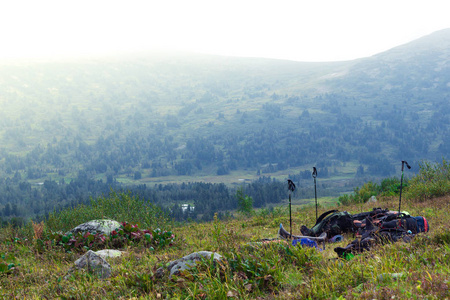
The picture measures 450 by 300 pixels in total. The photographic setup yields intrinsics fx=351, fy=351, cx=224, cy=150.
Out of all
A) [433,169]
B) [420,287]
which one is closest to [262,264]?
[420,287]

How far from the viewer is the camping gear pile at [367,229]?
6746mm

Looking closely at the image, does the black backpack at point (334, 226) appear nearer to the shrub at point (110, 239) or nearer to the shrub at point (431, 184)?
the shrub at point (110, 239)

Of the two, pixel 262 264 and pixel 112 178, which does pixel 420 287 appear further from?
pixel 112 178

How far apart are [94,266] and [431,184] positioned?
53.5ft

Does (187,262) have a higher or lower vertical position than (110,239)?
higher

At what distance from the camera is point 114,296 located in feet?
17.2

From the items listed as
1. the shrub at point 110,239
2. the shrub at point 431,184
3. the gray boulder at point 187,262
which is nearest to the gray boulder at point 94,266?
the gray boulder at point 187,262

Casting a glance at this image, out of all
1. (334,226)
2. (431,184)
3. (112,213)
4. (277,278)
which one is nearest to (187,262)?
(277,278)

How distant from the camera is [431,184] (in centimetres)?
1705

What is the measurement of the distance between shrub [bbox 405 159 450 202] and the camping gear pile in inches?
310

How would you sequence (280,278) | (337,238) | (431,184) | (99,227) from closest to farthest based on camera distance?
1. (280,278)
2. (337,238)
3. (99,227)
4. (431,184)

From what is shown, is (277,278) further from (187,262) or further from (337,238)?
(337,238)

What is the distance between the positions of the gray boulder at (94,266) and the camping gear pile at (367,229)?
3.59m

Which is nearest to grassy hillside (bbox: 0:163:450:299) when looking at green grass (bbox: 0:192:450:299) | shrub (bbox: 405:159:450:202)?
green grass (bbox: 0:192:450:299)
